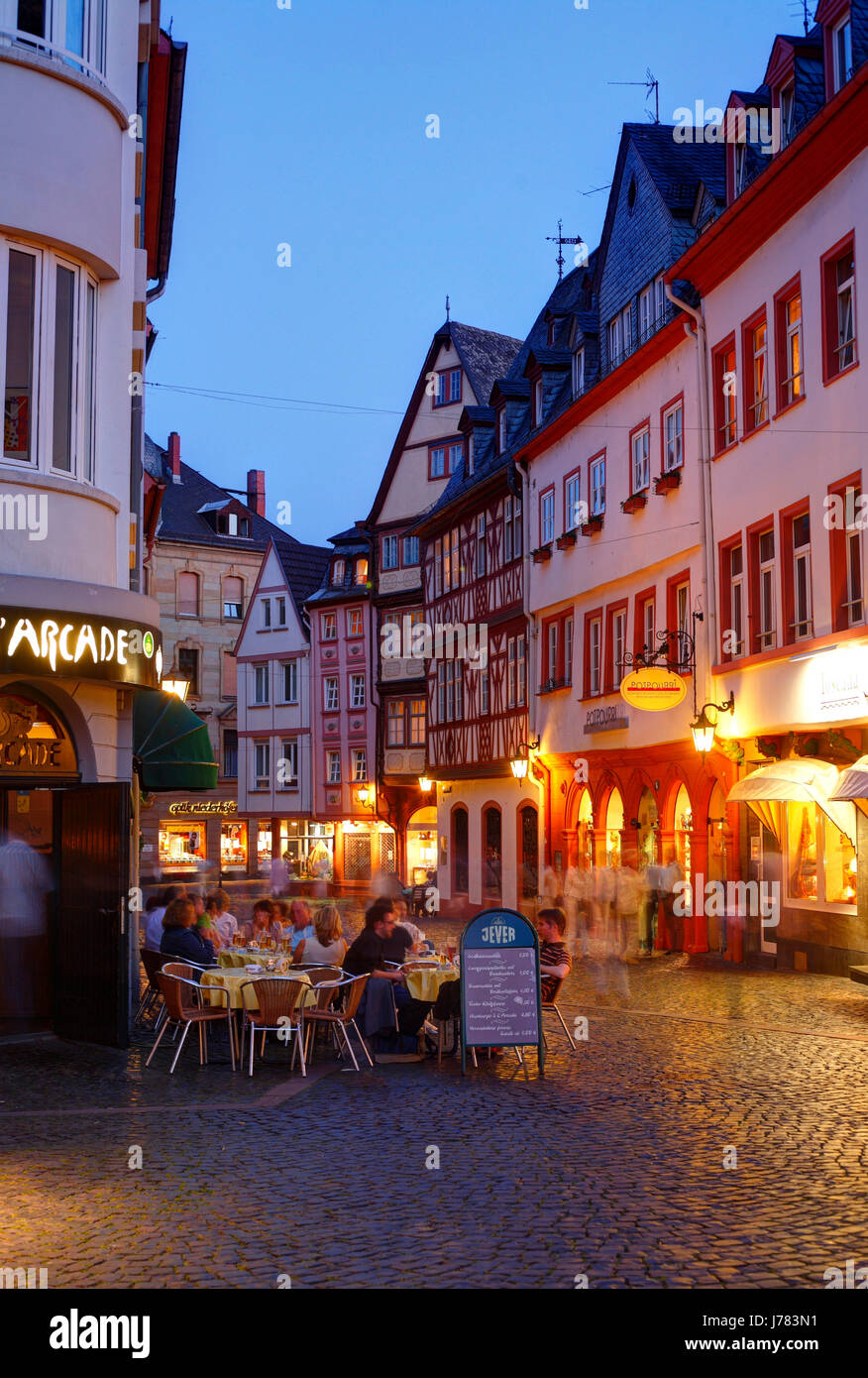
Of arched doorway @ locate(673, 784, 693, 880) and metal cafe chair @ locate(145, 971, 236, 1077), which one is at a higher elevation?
arched doorway @ locate(673, 784, 693, 880)

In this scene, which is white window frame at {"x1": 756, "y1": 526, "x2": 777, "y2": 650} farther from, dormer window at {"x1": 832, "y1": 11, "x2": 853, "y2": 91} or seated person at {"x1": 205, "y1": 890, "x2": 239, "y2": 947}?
seated person at {"x1": 205, "y1": 890, "x2": 239, "y2": 947}

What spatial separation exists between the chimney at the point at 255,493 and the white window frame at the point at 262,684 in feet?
43.0

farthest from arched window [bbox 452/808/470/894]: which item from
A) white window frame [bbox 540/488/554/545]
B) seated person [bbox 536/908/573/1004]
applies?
seated person [bbox 536/908/573/1004]

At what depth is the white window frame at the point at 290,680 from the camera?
195ft

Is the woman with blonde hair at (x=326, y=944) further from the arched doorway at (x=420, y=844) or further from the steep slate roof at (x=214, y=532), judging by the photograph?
the steep slate roof at (x=214, y=532)

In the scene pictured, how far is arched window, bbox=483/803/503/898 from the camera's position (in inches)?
1378

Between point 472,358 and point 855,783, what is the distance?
28.9 m

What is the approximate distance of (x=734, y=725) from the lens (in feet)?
72.0

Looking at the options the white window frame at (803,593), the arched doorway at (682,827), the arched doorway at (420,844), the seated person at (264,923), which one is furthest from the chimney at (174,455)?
the seated person at (264,923)

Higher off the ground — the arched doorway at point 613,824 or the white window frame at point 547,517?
the white window frame at point 547,517

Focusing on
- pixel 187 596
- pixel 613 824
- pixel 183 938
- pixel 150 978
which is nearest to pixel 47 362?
pixel 183 938

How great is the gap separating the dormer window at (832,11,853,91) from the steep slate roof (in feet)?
139
